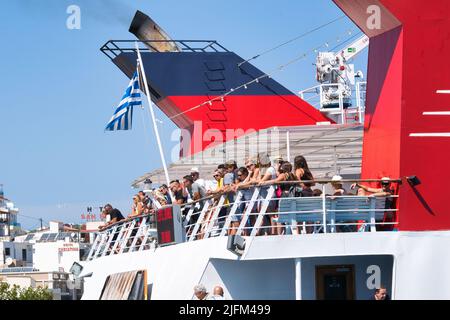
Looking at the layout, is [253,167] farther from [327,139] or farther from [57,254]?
[57,254]

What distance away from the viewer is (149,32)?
123 feet

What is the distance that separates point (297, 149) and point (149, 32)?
10975mm

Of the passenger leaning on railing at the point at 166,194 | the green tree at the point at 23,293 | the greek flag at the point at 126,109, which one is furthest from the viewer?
the green tree at the point at 23,293

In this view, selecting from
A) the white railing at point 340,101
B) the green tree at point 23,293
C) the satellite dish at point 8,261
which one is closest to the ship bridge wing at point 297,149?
the white railing at point 340,101

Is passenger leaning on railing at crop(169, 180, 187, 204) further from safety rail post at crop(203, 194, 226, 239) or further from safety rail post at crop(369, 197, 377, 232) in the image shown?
safety rail post at crop(369, 197, 377, 232)

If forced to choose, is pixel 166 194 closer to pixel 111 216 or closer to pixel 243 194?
pixel 111 216

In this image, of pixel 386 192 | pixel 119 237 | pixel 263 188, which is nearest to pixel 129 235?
pixel 119 237

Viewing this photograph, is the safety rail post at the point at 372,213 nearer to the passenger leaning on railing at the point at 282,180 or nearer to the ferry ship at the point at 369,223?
the ferry ship at the point at 369,223

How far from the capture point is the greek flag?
90.0ft

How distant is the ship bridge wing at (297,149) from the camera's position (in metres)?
25.5

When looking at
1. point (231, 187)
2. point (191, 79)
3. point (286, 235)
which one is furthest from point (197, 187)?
point (191, 79)

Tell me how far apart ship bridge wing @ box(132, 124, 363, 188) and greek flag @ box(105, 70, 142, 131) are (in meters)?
2.39

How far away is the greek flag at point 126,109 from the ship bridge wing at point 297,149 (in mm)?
2388

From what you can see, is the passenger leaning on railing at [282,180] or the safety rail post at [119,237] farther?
the safety rail post at [119,237]
